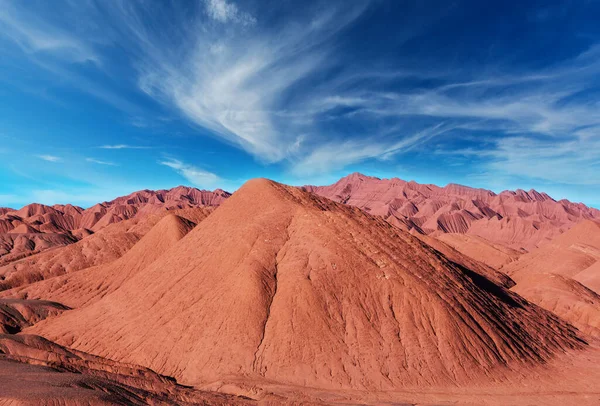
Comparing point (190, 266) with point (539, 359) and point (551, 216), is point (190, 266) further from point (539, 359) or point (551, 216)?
point (551, 216)

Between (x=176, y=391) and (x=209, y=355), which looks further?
(x=209, y=355)

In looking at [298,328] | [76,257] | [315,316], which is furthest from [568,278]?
[76,257]

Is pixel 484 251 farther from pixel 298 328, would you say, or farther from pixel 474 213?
pixel 474 213

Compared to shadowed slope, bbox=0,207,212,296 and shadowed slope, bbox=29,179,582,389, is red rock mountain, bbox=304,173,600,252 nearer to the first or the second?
shadowed slope, bbox=29,179,582,389

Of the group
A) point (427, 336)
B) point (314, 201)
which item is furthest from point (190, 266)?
point (427, 336)

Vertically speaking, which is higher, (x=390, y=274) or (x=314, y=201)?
(x=314, y=201)

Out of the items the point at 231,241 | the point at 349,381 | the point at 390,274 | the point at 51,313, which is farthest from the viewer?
the point at 51,313
